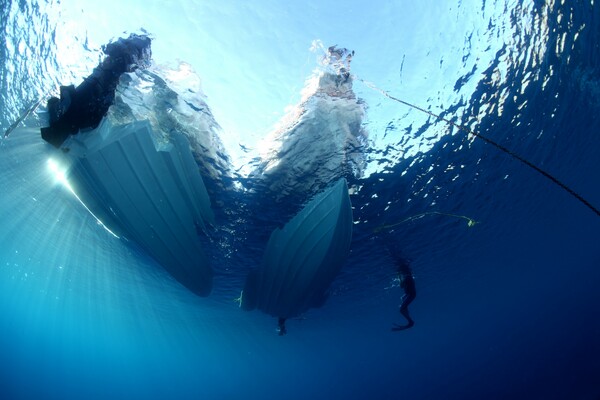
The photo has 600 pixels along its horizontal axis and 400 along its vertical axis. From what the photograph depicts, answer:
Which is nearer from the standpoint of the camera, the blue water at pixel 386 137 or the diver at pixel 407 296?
the blue water at pixel 386 137

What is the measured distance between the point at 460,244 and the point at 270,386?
14616cm

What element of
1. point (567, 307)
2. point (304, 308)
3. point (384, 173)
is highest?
point (567, 307)

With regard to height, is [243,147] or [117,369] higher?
[117,369]

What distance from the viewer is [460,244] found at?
1917cm

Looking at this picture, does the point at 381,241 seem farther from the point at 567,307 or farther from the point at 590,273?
the point at 590,273

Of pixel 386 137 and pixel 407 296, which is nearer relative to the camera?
pixel 386 137

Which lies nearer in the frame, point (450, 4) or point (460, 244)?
point (450, 4)

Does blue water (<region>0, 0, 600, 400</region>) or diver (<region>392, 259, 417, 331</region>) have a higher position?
blue water (<region>0, 0, 600, 400</region>)

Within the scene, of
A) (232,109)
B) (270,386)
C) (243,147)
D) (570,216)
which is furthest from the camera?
(270,386)

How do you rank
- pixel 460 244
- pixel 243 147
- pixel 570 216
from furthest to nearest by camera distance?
pixel 570 216, pixel 460 244, pixel 243 147

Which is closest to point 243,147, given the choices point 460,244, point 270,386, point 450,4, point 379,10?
point 379,10

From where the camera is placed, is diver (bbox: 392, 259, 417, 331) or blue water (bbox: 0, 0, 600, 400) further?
diver (bbox: 392, 259, 417, 331)

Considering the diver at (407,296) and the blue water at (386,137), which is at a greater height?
the blue water at (386,137)

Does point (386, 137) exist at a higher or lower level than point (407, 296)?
higher
